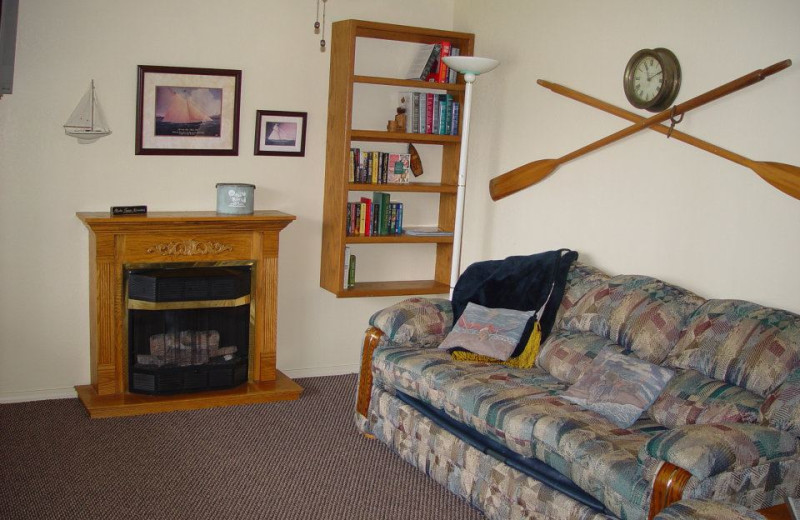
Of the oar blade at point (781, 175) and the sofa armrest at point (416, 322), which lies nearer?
the oar blade at point (781, 175)

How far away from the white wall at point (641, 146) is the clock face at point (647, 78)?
0.30 ft

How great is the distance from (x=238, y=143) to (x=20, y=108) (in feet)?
3.52

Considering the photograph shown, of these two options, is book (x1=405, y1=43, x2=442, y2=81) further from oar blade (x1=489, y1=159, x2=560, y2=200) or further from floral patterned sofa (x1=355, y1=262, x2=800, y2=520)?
floral patterned sofa (x1=355, y1=262, x2=800, y2=520)

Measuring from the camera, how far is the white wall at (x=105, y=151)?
4047 mm

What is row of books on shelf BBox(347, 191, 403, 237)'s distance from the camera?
474 centimetres

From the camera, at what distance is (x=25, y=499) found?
3.15 meters

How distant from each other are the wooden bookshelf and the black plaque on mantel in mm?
1036

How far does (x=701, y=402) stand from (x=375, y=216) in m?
2.33

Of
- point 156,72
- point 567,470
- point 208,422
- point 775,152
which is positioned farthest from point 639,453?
point 156,72

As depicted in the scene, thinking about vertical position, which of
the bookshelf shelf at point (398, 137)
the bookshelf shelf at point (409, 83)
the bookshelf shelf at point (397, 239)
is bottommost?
the bookshelf shelf at point (397, 239)

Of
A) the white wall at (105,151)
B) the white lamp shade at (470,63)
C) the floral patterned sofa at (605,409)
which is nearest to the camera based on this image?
the floral patterned sofa at (605,409)

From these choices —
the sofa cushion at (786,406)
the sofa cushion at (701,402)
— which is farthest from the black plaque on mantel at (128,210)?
the sofa cushion at (786,406)

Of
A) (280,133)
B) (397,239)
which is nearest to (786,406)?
(397,239)

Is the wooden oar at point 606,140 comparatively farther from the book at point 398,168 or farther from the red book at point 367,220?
the red book at point 367,220
